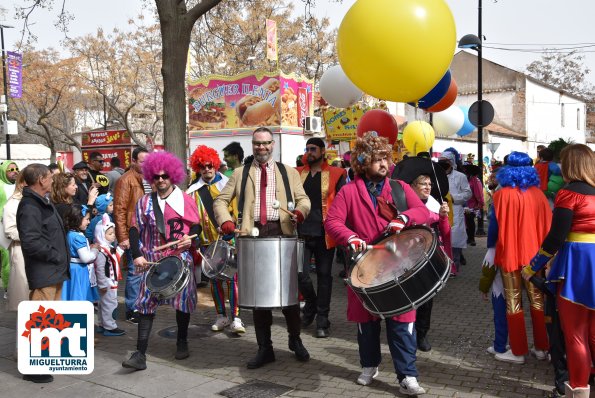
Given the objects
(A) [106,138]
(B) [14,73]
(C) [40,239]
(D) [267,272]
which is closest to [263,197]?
(D) [267,272]

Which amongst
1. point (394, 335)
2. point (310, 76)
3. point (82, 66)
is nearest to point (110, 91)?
point (82, 66)

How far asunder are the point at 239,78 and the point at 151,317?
21027 millimetres

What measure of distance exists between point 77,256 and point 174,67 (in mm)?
4356

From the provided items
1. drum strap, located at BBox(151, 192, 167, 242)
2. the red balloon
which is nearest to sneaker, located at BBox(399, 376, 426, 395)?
drum strap, located at BBox(151, 192, 167, 242)

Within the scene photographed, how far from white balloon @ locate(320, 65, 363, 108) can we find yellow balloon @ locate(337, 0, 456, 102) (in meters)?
4.24

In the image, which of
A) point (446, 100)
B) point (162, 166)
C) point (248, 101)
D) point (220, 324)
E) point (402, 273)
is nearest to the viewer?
point (402, 273)

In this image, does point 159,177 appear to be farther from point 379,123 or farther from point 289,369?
point 379,123

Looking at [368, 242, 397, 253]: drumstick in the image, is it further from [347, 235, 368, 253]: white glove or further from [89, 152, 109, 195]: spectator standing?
[89, 152, 109, 195]: spectator standing

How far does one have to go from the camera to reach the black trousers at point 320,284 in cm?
649

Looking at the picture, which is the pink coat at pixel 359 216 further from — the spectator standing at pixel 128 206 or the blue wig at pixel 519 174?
the spectator standing at pixel 128 206

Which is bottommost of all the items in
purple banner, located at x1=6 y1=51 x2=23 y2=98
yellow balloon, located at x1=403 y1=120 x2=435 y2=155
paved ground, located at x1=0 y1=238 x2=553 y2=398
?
paved ground, located at x1=0 y1=238 x2=553 y2=398

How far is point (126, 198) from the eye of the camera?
22.6 feet

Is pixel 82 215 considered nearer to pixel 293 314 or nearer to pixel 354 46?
pixel 293 314

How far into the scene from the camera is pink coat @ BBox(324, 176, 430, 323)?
4770mm
